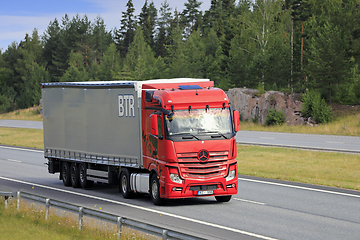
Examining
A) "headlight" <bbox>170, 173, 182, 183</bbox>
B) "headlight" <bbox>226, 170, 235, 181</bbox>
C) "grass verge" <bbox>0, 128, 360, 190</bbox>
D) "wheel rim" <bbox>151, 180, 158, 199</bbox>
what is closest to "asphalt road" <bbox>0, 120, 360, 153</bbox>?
"grass verge" <bbox>0, 128, 360, 190</bbox>

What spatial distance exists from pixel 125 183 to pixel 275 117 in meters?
29.3

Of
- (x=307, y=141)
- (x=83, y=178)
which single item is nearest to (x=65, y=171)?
(x=83, y=178)

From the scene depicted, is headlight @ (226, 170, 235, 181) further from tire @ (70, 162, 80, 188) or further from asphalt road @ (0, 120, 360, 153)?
asphalt road @ (0, 120, 360, 153)

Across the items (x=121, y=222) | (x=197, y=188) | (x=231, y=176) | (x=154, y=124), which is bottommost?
(x=197, y=188)

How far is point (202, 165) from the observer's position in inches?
510

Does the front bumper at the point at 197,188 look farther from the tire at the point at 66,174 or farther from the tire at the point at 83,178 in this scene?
the tire at the point at 66,174

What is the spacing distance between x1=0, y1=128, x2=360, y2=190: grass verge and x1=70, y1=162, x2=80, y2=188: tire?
721cm

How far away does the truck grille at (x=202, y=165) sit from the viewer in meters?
12.9

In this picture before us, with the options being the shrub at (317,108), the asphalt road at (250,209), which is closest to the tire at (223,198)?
the asphalt road at (250,209)

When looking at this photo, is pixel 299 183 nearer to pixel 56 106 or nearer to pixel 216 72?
pixel 56 106

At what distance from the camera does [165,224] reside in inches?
436

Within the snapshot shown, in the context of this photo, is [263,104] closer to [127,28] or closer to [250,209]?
[250,209]

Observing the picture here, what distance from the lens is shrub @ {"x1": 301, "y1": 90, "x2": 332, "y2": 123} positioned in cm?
3975

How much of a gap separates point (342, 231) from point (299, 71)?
136ft
